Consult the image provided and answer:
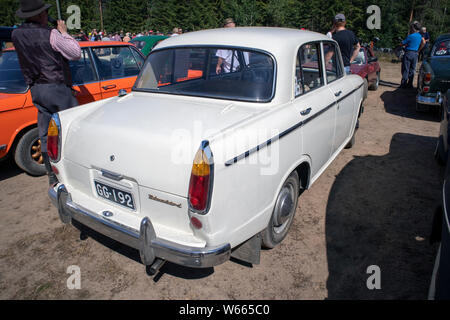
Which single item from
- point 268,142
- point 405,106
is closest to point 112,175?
point 268,142

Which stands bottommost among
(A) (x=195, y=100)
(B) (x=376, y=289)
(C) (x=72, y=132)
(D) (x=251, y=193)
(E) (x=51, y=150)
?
(B) (x=376, y=289)

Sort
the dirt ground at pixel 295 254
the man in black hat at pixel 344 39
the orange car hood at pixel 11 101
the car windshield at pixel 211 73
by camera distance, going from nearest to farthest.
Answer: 1. the dirt ground at pixel 295 254
2. the car windshield at pixel 211 73
3. the orange car hood at pixel 11 101
4. the man in black hat at pixel 344 39

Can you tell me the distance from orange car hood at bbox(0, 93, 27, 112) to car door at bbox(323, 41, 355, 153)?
391cm

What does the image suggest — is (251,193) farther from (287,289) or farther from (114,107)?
(114,107)

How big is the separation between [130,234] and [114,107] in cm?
124

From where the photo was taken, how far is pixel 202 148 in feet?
6.58

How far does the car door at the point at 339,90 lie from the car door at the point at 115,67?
10.6ft

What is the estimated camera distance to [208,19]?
44.2m

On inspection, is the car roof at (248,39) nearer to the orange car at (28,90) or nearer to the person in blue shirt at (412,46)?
the orange car at (28,90)

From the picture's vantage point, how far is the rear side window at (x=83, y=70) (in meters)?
4.78

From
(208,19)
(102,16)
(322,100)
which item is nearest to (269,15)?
(208,19)

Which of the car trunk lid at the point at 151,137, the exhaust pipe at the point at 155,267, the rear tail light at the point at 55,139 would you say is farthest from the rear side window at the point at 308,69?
the rear tail light at the point at 55,139

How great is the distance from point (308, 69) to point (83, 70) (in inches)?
137

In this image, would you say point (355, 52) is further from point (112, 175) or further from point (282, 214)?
point (112, 175)
